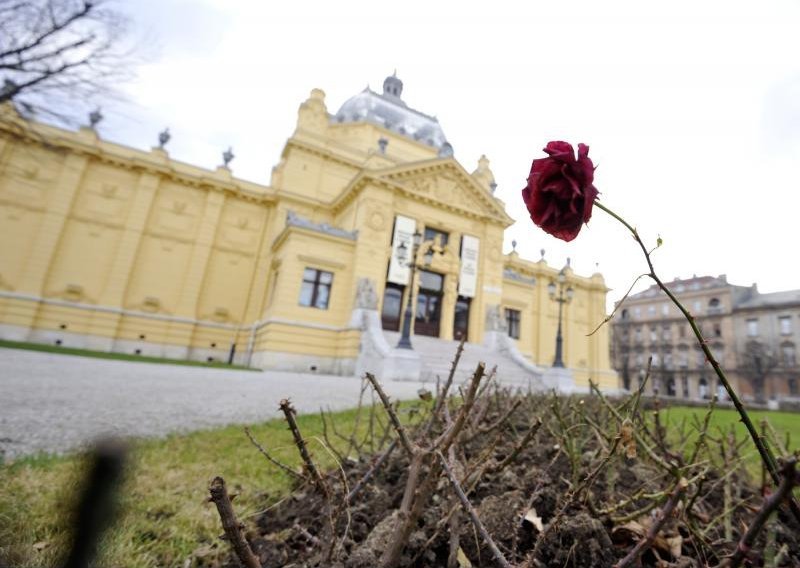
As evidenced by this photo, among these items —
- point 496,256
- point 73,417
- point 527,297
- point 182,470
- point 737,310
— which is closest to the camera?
point 182,470

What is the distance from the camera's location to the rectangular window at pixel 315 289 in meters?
17.8

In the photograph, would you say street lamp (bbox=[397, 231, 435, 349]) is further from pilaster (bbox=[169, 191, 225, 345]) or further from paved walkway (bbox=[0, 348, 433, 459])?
pilaster (bbox=[169, 191, 225, 345])

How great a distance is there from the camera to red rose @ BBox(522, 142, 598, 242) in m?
0.82

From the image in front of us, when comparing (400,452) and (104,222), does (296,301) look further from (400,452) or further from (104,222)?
(400,452)

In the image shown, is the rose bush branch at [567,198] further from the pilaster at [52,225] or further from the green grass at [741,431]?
the pilaster at [52,225]

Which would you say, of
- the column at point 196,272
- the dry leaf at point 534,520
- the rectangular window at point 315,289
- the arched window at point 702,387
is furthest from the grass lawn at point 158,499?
the arched window at point 702,387

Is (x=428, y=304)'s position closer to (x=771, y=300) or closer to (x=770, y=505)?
(x=770, y=505)

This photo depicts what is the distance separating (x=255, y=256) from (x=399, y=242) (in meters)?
8.88

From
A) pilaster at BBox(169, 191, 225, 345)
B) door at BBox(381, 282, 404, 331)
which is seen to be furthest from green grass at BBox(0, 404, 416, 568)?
pilaster at BBox(169, 191, 225, 345)

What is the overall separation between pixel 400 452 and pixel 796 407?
27916mm

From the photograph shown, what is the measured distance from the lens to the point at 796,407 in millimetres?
20234

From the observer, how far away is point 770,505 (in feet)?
1.84

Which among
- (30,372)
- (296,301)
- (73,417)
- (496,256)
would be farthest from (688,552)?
(496,256)

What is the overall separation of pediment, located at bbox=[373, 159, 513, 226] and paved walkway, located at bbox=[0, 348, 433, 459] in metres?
15.1
